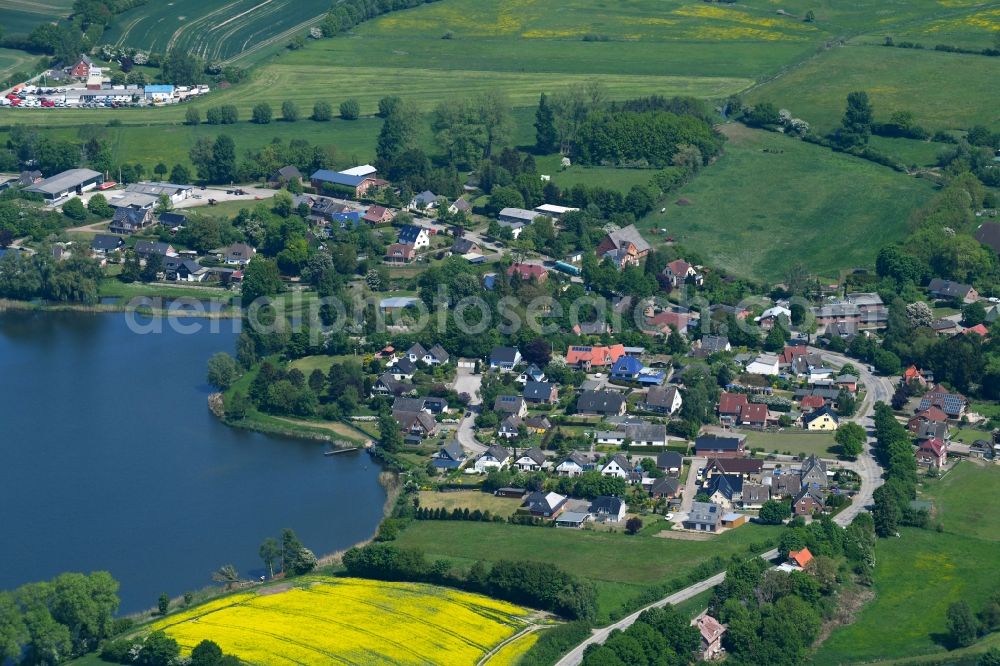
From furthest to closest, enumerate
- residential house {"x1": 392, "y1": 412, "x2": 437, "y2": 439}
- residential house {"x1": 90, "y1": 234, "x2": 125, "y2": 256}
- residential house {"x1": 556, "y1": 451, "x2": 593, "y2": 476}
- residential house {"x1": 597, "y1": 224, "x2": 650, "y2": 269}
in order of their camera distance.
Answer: residential house {"x1": 90, "y1": 234, "x2": 125, "y2": 256}, residential house {"x1": 597, "y1": 224, "x2": 650, "y2": 269}, residential house {"x1": 392, "y1": 412, "x2": 437, "y2": 439}, residential house {"x1": 556, "y1": 451, "x2": 593, "y2": 476}

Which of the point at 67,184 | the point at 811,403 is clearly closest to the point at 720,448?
the point at 811,403

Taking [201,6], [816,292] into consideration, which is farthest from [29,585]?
[201,6]

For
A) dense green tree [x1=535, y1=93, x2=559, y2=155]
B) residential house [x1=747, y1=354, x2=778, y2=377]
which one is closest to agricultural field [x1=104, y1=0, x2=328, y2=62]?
dense green tree [x1=535, y1=93, x2=559, y2=155]

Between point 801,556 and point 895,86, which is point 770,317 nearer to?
point 801,556

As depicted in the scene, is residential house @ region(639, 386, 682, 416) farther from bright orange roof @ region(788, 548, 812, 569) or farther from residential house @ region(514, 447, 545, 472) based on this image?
bright orange roof @ region(788, 548, 812, 569)

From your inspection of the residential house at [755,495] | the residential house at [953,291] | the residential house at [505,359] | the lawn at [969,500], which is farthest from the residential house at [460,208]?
the lawn at [969,500]

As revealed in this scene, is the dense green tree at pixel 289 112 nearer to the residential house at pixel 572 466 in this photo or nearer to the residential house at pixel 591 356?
the residential house at pixel 591 356
